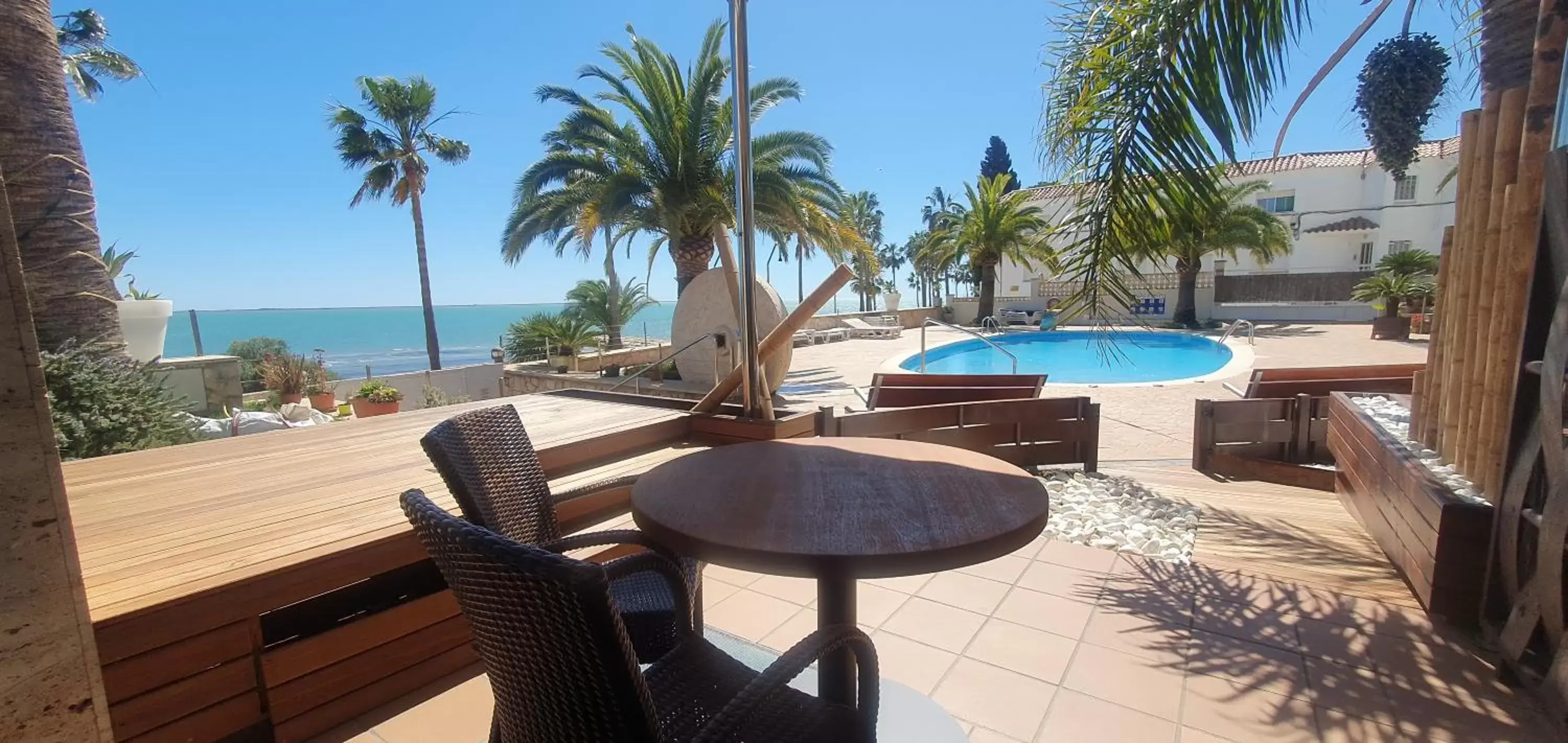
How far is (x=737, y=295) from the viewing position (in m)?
3.00

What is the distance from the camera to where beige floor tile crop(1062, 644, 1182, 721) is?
189cm

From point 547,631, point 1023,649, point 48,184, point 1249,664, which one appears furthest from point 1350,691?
point 48,184

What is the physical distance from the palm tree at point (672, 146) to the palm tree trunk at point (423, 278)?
667 cm

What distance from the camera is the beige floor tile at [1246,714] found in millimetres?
1746

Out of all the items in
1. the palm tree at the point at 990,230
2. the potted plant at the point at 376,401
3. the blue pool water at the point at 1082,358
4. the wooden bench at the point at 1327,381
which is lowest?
the blue pool water at the point at 1082,358

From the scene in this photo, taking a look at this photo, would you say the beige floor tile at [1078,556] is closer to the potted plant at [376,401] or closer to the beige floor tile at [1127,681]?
the beige floor tile at [1127,681]

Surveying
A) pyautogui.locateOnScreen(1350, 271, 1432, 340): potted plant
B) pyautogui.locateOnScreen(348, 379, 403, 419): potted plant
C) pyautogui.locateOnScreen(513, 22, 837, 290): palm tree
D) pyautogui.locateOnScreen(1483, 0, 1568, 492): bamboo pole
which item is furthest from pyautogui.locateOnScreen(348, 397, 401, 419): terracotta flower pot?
pyautogui.locateOnScreen(1350, 271, 1432, 340): potted plant

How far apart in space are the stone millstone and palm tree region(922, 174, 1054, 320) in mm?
11716

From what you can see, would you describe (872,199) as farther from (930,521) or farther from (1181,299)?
(930,521)

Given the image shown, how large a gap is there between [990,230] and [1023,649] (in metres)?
18.8

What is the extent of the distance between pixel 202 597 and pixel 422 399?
10424 mm

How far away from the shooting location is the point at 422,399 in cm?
1073

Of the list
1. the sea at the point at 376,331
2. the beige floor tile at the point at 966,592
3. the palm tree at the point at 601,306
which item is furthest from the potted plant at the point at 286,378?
the beige floor tile at the point at 966,592

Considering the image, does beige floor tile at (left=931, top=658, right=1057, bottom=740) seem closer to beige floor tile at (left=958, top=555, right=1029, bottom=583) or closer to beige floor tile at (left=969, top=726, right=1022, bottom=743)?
beige floor tile at (left=969, top=726, right=1022, bottom=743)
